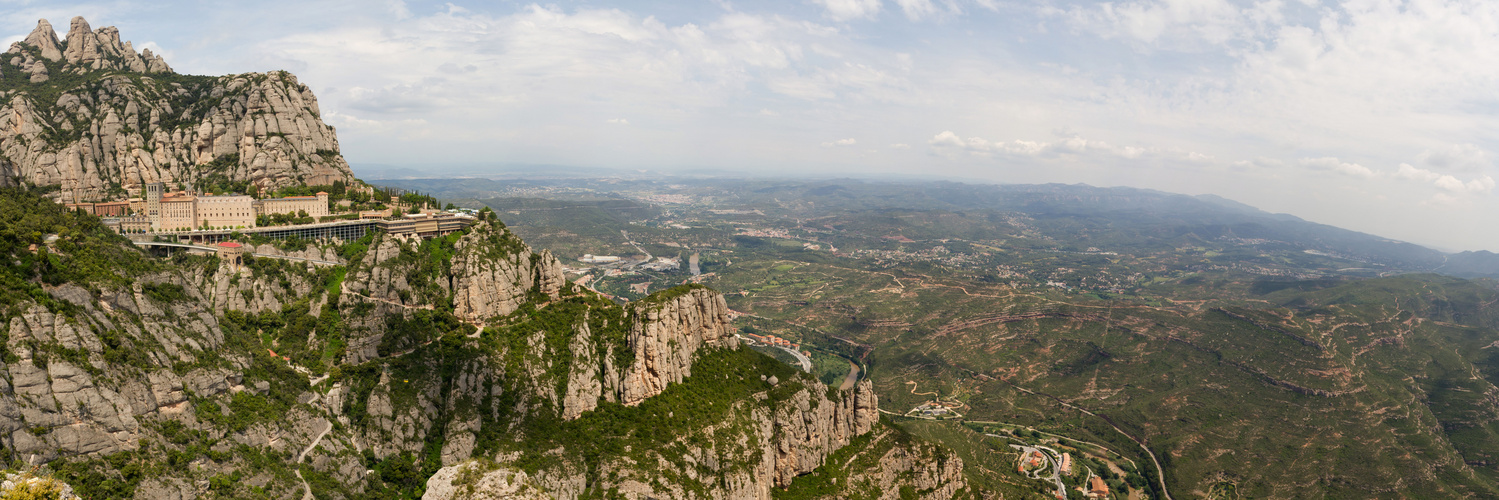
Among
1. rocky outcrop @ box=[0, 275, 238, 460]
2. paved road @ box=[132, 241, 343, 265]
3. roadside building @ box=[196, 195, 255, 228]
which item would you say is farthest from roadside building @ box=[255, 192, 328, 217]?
rocky outcrop @ box=[0, 275, 238, 460]

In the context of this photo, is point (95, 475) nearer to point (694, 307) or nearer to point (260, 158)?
point (694, 307)

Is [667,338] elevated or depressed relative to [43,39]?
depressed

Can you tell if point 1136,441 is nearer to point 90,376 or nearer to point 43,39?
point 90,376

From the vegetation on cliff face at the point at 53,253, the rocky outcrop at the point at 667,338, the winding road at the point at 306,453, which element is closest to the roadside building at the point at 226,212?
the vegetation on cliff face at the point at 53,253

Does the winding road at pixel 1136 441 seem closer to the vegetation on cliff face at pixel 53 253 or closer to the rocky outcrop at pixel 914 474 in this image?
the rocky outcrop at pixel 914 474

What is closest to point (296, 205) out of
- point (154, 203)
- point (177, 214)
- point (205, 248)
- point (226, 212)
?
point (226, 212)

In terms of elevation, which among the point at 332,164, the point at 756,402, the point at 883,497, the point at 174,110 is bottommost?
the point at 883,497

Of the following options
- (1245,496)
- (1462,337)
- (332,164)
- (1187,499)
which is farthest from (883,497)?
(1462,337)
